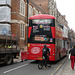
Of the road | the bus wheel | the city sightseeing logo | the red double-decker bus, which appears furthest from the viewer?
the city sightseeing logo

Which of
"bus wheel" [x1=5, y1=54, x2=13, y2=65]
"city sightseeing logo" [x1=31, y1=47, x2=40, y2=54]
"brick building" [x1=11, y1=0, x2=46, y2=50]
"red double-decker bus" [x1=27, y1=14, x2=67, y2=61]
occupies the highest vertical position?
"brick building" [x1=11, y1=0, x2=46, y2=50]

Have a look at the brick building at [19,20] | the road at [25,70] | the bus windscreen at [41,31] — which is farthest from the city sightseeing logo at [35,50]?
the brick building at [19,20]

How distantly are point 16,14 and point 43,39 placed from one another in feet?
42.6

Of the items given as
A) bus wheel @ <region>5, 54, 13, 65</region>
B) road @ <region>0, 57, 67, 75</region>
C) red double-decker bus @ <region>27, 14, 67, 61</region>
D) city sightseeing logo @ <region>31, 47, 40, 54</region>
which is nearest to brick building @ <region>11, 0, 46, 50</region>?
red double-decker bus @ <region>27, 14, 67, 61</region>

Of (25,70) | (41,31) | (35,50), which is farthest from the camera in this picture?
(35,50)

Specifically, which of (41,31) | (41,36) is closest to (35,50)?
(41,36)

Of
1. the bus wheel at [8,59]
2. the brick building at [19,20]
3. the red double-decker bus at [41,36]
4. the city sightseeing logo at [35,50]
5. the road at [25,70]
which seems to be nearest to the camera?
the road at [25,70]

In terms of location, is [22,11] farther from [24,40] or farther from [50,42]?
[50,42]

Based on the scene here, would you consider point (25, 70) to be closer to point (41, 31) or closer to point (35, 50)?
point (35, 50)

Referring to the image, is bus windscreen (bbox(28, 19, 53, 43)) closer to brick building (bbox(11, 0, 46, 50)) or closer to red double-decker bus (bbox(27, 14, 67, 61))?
red double-decker bus (bbox(27, 14, 67, 61))

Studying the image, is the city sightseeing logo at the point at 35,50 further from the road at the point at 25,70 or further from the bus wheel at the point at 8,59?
the road at the point at 25,70

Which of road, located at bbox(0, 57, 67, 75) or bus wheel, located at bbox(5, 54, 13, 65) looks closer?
road, located at bbox(0, 57, 67, 75)

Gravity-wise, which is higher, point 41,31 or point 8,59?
point 41,31

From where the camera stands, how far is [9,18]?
84.7 ft
